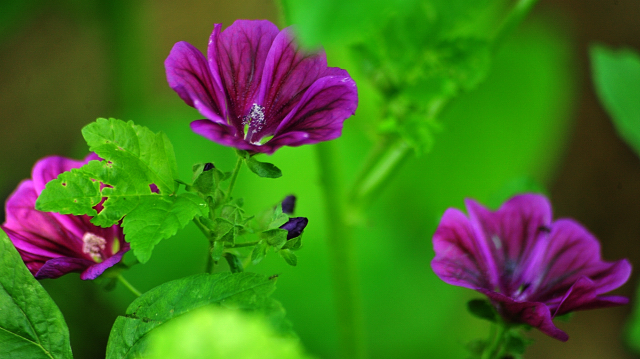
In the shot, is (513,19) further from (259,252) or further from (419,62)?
(259,252)

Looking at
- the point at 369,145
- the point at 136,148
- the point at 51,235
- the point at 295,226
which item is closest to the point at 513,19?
the point at 295,226

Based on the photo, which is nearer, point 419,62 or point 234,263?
point 234,263

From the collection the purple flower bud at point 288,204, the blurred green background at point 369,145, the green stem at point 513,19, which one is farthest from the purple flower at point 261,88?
the blurred green background at point 369,145

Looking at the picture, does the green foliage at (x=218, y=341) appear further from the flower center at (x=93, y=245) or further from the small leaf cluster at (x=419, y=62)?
the small leaf cluster at (x=419, y=62)

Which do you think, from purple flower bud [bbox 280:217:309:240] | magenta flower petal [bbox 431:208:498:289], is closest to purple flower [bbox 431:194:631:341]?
magenta flower petal [bbox 431:208:498:289]

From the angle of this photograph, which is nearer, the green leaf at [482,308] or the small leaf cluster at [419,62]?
the green leaf at [482,308]
